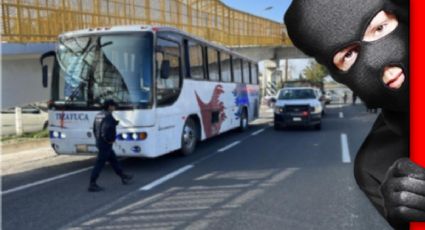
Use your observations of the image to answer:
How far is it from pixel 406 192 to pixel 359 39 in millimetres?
488

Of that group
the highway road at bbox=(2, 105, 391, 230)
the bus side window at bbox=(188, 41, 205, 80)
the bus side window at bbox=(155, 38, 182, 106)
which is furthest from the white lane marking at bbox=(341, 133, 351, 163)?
the bus side window at bbox=(188, 41, 205, 80)

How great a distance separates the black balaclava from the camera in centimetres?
132

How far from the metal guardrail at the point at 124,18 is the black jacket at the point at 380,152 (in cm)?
462

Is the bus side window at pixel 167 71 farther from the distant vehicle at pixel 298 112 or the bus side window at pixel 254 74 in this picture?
the bus side window at pixel 254 74

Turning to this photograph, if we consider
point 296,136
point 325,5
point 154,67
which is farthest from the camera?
point 296,136

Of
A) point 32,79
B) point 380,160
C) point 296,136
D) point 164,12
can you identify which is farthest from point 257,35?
point 380,160

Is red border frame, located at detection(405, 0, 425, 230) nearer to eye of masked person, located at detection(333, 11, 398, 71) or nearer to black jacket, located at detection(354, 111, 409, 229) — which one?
eye of masked person, located at detection(333, 11, 398, 71)

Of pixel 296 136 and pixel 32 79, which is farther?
pixel 296 136

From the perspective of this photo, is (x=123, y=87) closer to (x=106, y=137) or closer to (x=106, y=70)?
(x=106, y=70)

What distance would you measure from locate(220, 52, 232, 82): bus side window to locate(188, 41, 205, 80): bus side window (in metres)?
2.29

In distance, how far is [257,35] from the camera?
109 ft

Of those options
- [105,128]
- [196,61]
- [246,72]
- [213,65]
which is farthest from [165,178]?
[246,72]

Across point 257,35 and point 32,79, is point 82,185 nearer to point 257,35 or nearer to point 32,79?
point 32,79

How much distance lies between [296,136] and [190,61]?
19.3 feet
